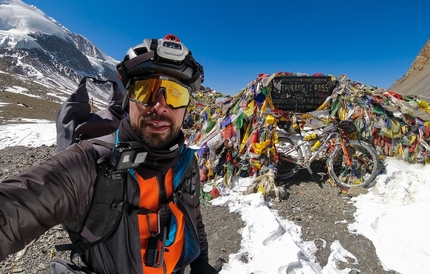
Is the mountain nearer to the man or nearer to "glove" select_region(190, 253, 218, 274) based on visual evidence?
"glove" select_region(190, 253, 218, 274)

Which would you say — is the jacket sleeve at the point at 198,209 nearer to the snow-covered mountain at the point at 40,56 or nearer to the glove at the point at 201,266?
the glove at the point at 201,266

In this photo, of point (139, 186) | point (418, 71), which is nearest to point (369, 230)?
point (139, 186)

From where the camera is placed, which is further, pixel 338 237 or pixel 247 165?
pixel 247 165

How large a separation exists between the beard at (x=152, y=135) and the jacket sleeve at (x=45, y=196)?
12.8 inches

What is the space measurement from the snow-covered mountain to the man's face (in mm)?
87761

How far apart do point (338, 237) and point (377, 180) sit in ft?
7.18

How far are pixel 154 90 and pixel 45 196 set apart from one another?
3.20ft

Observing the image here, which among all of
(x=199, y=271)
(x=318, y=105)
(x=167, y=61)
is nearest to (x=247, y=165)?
(x=318, y=105)

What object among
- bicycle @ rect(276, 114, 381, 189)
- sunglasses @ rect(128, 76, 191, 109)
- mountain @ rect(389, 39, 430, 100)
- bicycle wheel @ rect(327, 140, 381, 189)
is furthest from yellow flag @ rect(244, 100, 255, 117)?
mountain @ rect(389, 39, 430, 100)

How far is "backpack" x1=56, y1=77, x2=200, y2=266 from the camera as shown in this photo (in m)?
1.41

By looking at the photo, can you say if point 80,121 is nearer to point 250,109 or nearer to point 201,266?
point 201,266

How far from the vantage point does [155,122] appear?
5.79ft

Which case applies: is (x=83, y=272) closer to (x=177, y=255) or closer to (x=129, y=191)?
(x=129, y=191)

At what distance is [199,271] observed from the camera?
80.1 inches
